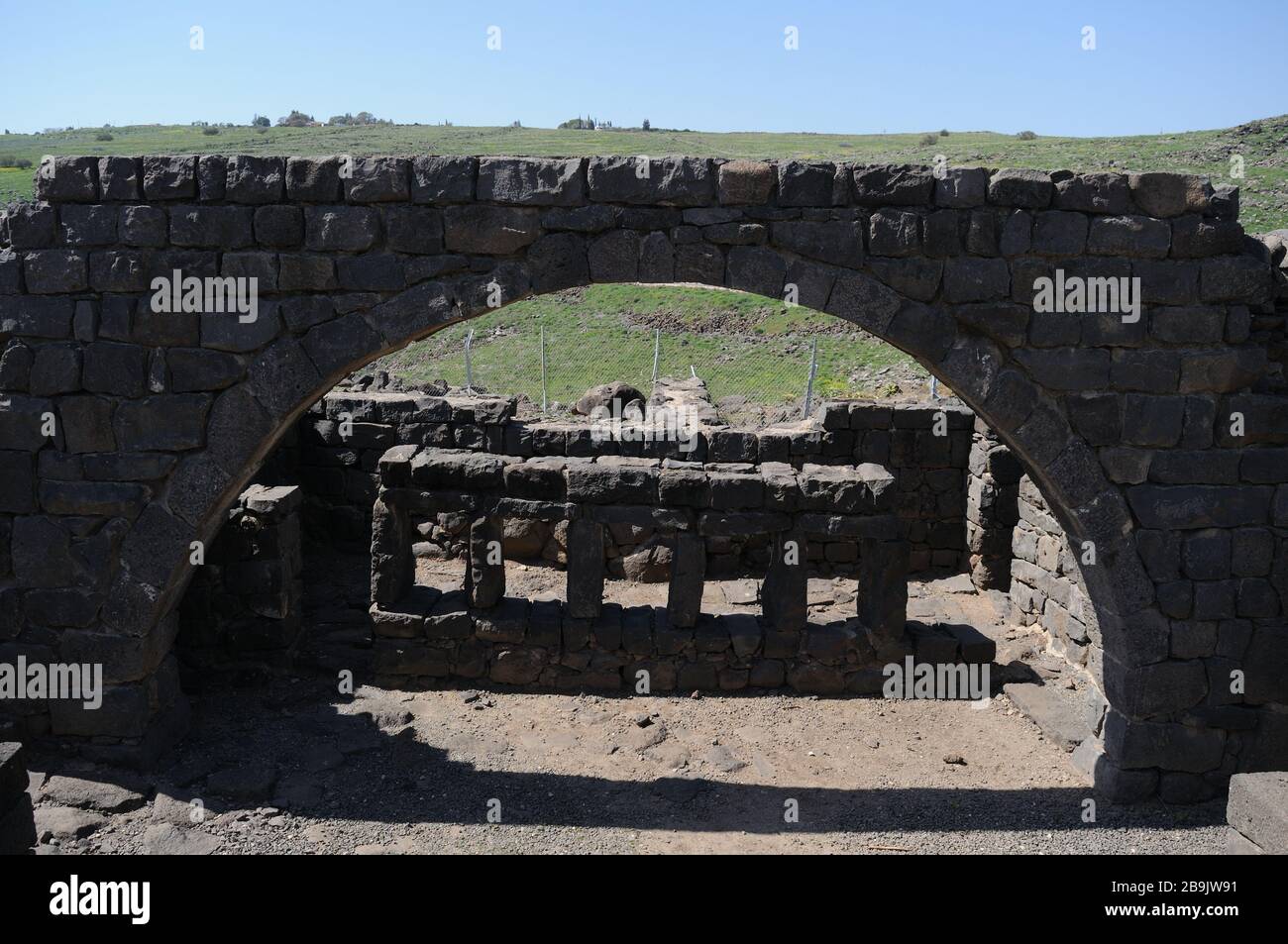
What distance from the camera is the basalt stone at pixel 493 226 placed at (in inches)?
281

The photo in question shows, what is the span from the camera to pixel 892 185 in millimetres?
7105

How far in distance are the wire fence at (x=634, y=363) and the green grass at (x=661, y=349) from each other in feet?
0.09

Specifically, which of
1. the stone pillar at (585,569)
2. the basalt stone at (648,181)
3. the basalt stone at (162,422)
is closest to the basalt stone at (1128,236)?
the basalt stone at (648,181)

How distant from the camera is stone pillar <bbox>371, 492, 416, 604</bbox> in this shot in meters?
Answer: 9.98

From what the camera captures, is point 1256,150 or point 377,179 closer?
point 377,179

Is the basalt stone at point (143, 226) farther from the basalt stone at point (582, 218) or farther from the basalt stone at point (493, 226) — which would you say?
the basalt stone at point (582, 218)

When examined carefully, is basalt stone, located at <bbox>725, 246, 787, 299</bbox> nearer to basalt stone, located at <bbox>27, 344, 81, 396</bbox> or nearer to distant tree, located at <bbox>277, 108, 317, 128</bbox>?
basalt stone, located at <bbox>27, 344, 81, 396</bbox>

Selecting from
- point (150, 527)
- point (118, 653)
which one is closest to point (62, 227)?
point (150, 527)

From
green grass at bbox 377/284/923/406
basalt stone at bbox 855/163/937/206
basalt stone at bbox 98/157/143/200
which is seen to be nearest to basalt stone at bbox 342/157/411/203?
basalt stone at bbox 98/157/143/200

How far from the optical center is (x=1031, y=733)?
9.16m

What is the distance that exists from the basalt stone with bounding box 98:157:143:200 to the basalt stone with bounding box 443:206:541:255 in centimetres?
220

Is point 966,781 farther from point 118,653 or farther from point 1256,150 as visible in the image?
point 1256,150

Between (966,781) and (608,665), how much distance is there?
342 centimetres

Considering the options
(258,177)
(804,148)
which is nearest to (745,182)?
(258,177)
